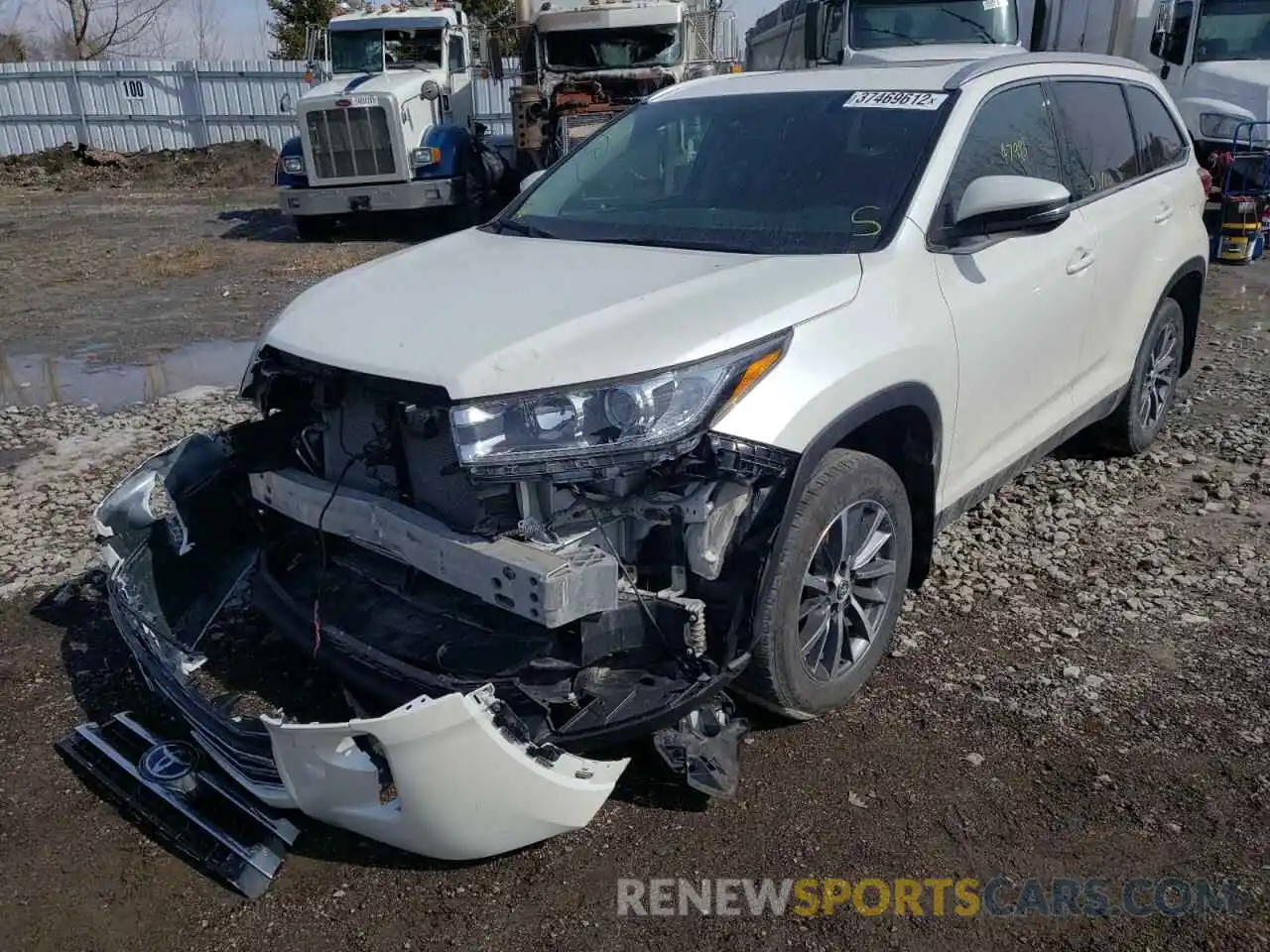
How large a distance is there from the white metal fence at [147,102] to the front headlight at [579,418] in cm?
2374

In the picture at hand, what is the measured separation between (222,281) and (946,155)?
948 cm

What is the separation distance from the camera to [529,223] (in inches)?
158

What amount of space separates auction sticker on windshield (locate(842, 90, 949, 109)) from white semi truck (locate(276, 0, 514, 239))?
1081cm

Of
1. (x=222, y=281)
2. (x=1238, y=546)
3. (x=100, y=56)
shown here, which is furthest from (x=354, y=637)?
(x=100, y=56)

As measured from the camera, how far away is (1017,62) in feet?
13.0

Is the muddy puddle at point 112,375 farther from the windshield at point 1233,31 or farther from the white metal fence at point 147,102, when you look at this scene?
the white metal fence at point 147,102

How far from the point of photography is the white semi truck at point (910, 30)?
444 inches

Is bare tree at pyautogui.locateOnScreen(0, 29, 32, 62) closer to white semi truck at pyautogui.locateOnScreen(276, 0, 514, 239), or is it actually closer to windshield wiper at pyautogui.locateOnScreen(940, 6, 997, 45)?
white semi truck at pyautogui.locateOnScreen(276, 0, 514, 239)

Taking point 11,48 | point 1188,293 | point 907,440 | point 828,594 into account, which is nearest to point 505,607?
point 828,594

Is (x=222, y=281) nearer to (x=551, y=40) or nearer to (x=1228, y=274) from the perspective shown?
(x=551, y=40)

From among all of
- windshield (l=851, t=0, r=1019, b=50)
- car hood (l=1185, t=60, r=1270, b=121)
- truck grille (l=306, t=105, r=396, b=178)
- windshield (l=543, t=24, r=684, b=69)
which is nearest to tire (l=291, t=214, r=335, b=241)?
truck grille (l=306, t=105, r=396, b=178)

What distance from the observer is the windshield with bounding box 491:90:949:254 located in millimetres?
3332

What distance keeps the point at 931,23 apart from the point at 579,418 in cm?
1086

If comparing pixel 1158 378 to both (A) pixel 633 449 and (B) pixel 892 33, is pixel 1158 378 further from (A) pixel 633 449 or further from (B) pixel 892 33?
(B) pixel 892 33
